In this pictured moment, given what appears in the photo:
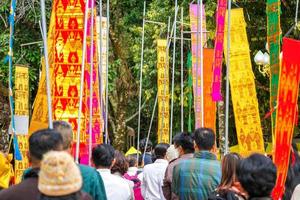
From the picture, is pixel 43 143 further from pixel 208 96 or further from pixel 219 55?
pixel 208 96

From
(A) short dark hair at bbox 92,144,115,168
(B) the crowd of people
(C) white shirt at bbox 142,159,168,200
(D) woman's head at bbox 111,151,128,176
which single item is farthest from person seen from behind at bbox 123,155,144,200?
(A) short dark hair at bbox 92,144,115,168

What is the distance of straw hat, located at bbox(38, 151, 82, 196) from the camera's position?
13.5 ft

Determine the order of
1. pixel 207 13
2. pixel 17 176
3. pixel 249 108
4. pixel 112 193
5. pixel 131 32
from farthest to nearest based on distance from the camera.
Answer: pixel 131 32
pixel 207 13
pixel 17 176
pixel 249 108
pixel 112 193

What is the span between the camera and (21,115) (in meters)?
12.0

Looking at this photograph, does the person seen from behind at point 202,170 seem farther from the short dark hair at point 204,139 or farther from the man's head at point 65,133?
the man's head at point 65,133

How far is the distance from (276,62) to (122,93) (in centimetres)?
1350

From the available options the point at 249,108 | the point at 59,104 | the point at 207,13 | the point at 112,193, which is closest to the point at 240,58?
the point at 249,108

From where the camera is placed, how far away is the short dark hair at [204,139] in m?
7.43

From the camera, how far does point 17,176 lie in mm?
11250

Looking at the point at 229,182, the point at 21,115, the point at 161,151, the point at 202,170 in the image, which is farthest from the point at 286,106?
the point at 21,115

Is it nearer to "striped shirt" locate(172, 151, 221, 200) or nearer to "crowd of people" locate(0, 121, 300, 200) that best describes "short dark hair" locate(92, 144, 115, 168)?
"crowd of people" locate(0, 121, 300, 200)

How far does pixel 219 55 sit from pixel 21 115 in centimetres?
308

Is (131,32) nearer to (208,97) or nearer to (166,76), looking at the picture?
(166,76)

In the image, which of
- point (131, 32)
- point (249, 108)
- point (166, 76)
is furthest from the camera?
→ point (131, 32)
